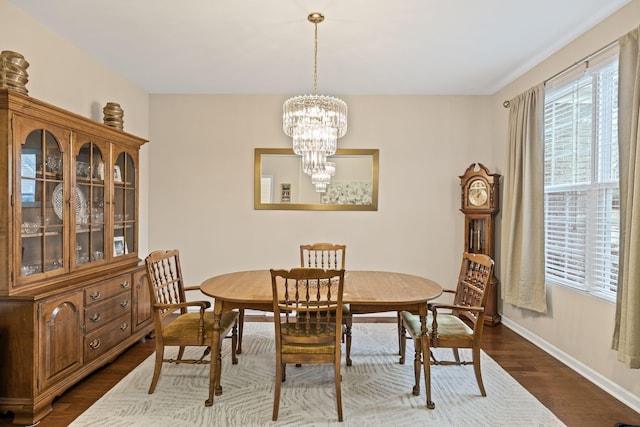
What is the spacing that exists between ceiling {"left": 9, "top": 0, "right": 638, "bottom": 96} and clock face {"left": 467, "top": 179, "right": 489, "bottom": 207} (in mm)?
1087

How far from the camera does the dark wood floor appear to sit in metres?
2.25

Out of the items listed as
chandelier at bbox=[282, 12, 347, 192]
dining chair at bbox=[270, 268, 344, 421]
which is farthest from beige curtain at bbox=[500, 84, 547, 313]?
dining chair at bbox=[270, 268, 344, 421]

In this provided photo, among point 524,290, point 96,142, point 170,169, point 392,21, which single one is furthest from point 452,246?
point 96,142

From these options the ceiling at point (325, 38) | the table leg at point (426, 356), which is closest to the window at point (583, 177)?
the ceiling at point (325, 38)

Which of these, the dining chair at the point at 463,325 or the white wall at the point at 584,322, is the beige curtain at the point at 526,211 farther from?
the dining chair at the point at 463,325

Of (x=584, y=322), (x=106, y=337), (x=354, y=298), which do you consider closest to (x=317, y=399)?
(x=354, y=298)

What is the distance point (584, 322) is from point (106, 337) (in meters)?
3.69

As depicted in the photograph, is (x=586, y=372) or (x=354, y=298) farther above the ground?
(x=354, y=298)

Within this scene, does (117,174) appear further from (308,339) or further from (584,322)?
(584,322)

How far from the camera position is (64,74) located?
10.2 feet

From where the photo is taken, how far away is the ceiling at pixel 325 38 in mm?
2531

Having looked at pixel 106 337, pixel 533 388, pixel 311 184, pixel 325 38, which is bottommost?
pixel 533 388

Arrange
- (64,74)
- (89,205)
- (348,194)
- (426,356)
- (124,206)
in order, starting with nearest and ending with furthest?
(426,356) < (89,205) < (64,74) < (124,206) < (348,194)

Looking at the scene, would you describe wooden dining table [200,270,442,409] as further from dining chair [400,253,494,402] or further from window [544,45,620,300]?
window [544,45,620,300]
